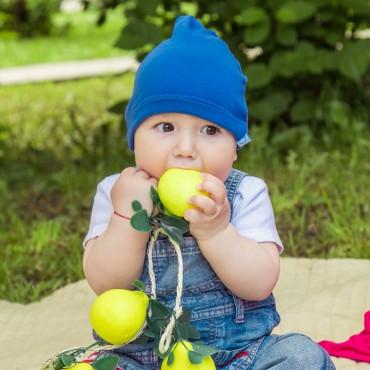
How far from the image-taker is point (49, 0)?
1327cm

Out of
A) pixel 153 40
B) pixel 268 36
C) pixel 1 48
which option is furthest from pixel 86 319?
pixel 1 48

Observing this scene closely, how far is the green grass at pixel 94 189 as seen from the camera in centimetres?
368

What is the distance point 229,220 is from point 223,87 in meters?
0.31

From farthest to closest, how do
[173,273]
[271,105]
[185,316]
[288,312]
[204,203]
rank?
1. [271,105]
2. [288,312]
3. [173,273]
4. [185,316]
5. [204,203]

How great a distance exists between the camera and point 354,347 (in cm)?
266

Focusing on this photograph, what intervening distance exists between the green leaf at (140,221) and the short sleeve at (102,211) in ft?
0.99

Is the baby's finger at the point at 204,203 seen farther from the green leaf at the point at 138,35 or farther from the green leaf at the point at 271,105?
the green leaf at the point at 271,105

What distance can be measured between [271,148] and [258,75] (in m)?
0.38

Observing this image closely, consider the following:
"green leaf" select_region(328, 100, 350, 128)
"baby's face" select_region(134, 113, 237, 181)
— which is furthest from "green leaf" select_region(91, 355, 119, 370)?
"green leaf" select_region(328, 100, 350, 128)

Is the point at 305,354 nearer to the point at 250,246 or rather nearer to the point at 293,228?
the point at 250,246

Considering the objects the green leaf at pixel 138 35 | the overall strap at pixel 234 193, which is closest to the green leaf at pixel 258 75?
the green leaf at pixel 138 35

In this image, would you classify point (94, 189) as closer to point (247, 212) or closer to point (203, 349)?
point (247, 212)

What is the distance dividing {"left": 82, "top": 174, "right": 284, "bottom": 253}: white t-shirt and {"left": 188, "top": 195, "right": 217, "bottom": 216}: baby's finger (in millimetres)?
244

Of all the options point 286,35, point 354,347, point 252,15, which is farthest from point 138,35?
point 354,347
